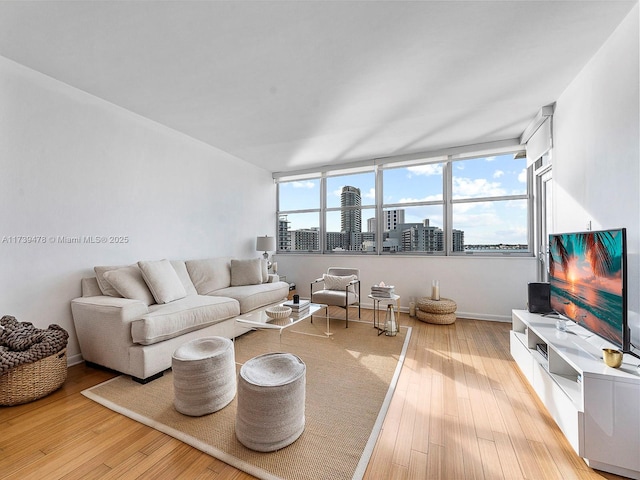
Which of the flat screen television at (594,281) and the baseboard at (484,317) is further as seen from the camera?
the baseboard at (484,317)

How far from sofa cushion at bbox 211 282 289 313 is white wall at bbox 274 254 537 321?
56.7 inches

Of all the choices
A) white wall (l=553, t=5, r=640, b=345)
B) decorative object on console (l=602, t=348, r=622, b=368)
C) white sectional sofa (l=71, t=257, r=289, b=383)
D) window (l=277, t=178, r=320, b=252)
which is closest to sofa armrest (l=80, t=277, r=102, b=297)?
white sectional sofa (l=71, t=257, r=289, b=383)

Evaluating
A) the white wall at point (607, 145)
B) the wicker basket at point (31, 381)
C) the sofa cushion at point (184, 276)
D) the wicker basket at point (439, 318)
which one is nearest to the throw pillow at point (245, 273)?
the sofa cushion at point (184, 276)

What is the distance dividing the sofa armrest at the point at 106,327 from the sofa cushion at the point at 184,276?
2.97ft

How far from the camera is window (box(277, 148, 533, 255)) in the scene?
4305 millimetres

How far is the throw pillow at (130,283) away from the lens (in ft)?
8.81

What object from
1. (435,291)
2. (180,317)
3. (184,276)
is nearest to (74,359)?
(180,317)

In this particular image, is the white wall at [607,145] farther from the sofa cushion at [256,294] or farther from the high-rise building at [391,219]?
the sofa cushion at [256,294]

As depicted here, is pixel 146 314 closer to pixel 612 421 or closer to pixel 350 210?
pixel 612 421

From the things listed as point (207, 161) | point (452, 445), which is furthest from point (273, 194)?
point (452, 445)

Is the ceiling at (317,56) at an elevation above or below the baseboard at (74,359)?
above

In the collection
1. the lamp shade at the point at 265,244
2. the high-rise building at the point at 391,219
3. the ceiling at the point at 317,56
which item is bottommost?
the lamp shade at the point at 265,244

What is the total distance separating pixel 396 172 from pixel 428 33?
306cm

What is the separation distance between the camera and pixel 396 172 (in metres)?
5.01
